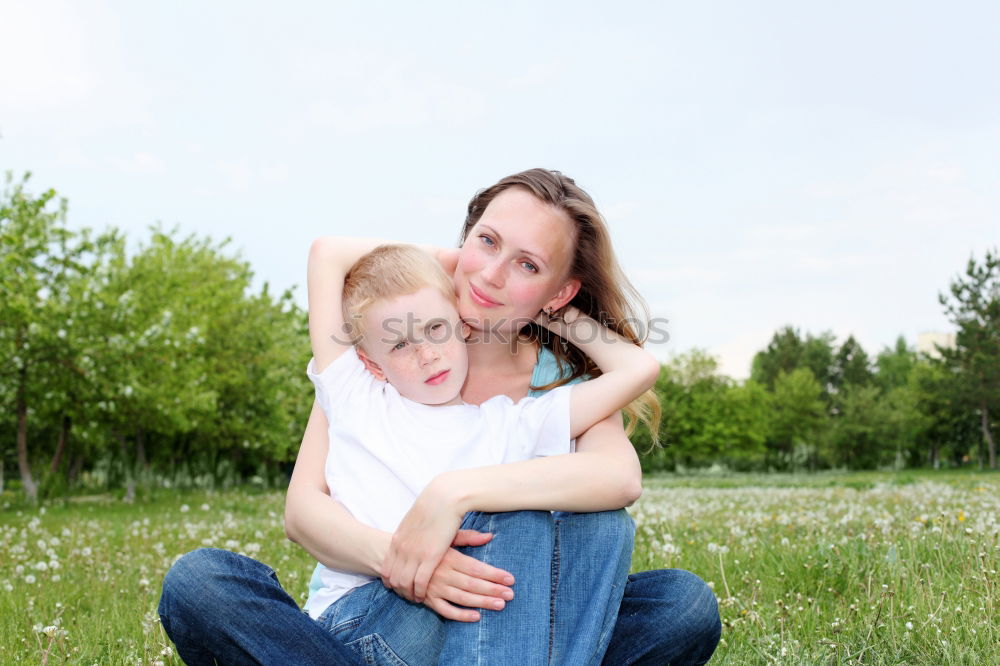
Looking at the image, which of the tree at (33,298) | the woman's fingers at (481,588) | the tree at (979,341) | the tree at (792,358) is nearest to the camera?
the woman's fingers at (481,588)

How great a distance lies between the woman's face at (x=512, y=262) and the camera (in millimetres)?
3564

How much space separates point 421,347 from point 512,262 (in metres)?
0.61

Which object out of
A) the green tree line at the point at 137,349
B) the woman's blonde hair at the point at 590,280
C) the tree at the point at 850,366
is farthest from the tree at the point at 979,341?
the woman's blonde hair at the point at 590,280

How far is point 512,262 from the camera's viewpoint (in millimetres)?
3615

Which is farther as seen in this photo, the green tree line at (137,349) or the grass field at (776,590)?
the green tree line at (137,349)

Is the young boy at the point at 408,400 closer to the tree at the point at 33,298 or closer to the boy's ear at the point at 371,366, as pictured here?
the boy's ear at the point at 371,366

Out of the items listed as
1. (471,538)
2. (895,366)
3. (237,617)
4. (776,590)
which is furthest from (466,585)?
(895,366)

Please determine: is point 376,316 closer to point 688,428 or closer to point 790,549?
point 790,549

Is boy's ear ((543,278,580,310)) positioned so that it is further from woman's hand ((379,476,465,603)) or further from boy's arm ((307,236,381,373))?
woman's hand ((379,476,465,603))

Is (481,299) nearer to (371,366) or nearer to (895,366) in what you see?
(371,366)

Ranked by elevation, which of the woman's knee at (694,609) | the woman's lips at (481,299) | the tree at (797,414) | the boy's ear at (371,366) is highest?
the woman's lips at (481,299)

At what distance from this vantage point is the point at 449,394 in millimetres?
3297

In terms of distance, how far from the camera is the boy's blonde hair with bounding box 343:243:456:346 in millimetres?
3373

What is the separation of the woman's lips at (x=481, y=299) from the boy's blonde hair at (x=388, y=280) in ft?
0.29
